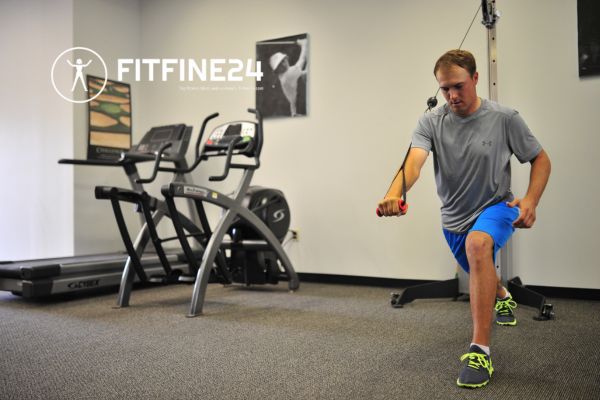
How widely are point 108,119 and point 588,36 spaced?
4.35 m

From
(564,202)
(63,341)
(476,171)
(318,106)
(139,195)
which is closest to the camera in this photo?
(476,171)

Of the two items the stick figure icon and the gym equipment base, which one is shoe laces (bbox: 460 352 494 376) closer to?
the gym equipment base

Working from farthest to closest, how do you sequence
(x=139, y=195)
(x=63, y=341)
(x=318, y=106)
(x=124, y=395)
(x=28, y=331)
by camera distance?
(x=318, y=106) → (x=139, y=195) → (x=28, y=331) → (x=63, y=341) → (x=124, y=395)

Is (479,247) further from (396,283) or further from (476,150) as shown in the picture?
(396,283)

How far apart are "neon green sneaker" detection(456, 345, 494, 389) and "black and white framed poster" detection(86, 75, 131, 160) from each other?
4.27m

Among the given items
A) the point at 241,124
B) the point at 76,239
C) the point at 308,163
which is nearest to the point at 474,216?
the point at 241,124

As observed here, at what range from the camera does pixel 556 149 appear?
12.8ft

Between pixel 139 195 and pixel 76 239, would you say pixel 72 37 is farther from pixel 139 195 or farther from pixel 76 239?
pixel 139 195

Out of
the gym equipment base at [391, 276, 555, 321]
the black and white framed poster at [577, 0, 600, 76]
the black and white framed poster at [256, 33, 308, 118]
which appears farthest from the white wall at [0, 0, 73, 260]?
the black and white framed poster at [577, 0, 600, 76]

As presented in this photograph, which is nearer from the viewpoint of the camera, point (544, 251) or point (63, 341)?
point (63, 341)

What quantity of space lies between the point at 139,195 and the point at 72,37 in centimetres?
243

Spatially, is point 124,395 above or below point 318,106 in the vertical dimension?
below

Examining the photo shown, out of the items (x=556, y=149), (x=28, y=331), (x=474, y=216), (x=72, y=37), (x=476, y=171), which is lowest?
(x=28, y=331)

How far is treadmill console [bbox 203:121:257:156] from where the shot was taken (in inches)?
158
